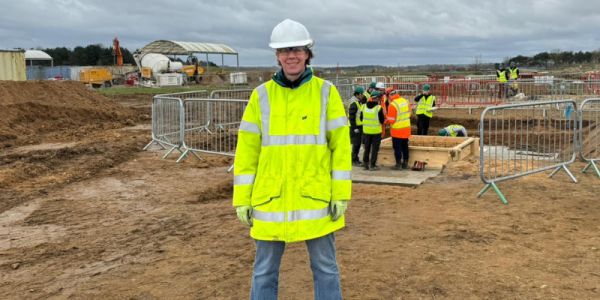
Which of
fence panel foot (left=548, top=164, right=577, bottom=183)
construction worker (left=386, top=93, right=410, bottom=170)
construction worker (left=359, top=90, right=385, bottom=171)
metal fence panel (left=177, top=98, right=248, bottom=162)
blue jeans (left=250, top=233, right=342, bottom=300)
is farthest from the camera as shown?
metal fence panel (left=177, top=98, right=248, bottom=162)

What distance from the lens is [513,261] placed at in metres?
5.03

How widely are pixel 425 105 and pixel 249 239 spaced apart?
8.69 meters

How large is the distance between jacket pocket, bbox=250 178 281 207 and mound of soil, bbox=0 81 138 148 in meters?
13.2

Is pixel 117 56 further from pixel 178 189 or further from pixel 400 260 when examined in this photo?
pixel 400 260

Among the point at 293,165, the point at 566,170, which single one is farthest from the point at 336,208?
the point at 566,170

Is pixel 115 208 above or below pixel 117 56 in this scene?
below

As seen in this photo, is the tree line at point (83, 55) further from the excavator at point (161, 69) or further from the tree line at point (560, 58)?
the tree line at point (560, 58)

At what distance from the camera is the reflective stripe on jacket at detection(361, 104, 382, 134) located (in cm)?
1001

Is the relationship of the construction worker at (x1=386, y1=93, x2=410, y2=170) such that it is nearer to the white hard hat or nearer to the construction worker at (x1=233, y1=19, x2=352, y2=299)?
the construction worker at (x1=233, y1=19, x2=352, y2=299)

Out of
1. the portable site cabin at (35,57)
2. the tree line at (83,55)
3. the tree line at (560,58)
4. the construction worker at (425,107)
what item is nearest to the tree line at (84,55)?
the tree line at (83,55)

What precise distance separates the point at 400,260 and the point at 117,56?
173 feet

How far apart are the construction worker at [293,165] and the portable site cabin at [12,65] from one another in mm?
24311

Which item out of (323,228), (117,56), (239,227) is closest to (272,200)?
(323,228)

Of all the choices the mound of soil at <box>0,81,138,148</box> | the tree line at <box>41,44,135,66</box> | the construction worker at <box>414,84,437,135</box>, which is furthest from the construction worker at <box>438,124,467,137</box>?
the tree line at <box>41,44,135,66</box>
